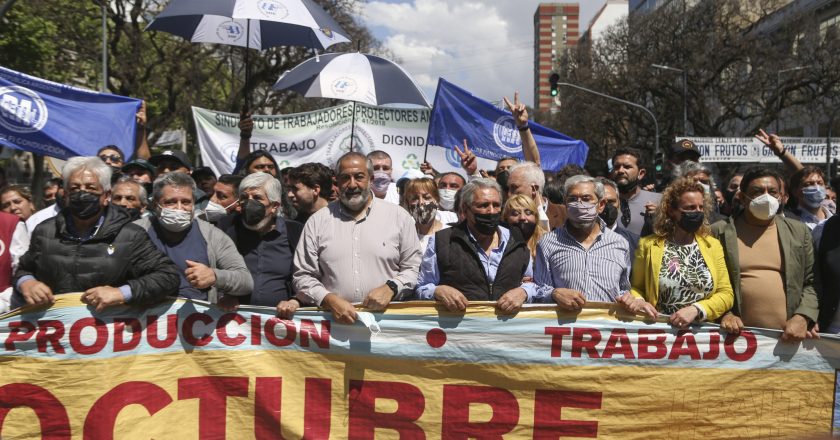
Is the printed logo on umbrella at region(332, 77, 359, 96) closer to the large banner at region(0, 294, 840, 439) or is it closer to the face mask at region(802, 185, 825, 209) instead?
the large banner at region(0, 294, 840, 439)

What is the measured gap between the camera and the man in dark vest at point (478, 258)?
4.14 metres

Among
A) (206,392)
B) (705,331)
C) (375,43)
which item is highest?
(375,43)

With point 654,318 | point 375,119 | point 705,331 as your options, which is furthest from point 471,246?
point 375,119

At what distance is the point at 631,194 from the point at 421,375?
96.7 inches

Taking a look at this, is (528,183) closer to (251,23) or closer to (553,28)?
(251,23)

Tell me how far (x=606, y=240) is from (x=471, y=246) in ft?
2.40

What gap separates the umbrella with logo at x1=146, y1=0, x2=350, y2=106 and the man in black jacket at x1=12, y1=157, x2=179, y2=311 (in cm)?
296

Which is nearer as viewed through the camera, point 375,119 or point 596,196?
point 596,196

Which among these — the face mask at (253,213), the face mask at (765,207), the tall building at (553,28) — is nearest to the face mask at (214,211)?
the face mask at (253,213)

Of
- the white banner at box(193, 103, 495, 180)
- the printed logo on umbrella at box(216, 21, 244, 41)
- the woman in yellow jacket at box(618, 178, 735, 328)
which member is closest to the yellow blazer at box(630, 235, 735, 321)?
the woman in yellow jacket at box(618, 178, 735, 328)

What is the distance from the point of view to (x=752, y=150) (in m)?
26.2

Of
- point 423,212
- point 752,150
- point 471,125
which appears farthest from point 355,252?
point 752,150

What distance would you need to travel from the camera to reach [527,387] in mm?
4066

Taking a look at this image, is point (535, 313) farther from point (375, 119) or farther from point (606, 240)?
point (375, 119)
